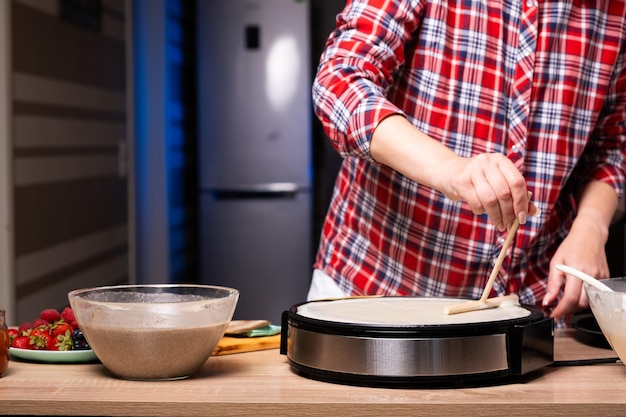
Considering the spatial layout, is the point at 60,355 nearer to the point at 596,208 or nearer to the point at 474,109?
the point at 474,109

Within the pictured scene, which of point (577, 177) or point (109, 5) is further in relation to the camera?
point (109, 5)

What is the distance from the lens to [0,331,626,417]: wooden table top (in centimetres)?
99

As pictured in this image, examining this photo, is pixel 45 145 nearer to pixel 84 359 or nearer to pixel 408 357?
pixel 84 359

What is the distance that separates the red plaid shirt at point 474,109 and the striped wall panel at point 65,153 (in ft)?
4.89

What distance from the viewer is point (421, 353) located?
1.05m

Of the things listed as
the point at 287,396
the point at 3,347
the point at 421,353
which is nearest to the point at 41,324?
the point at 3,347

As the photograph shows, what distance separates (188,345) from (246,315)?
3.42 metres

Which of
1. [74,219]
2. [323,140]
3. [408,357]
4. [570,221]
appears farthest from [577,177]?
[323,140]

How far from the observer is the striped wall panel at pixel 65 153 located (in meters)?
2.81

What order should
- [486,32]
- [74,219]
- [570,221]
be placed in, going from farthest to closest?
[74,219] → [570,221] → [486,32]

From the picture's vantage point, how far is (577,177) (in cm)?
176

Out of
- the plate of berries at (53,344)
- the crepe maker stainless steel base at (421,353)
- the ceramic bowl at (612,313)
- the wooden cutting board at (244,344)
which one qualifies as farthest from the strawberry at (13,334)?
the ceramic bowl at (612,313)

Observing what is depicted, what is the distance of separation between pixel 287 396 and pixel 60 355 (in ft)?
1.18

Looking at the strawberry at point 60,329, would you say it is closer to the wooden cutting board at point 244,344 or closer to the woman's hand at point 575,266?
the wooden cutting board at point 244,344
